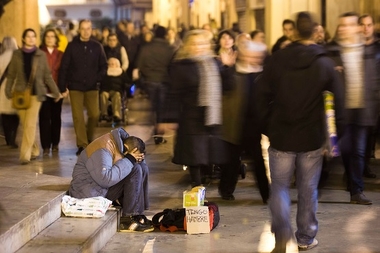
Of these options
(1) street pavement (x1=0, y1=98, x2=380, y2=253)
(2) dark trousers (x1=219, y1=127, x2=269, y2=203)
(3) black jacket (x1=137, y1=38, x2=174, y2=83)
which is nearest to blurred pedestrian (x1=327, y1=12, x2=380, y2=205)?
(1) street pavement (x1=0, y1=98, x2=380, y2=253)

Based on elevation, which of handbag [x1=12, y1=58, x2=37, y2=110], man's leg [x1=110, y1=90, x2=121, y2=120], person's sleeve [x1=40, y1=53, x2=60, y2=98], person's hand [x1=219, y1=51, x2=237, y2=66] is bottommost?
man's leg [x1=110, y1=90, x2=121, y2=120]

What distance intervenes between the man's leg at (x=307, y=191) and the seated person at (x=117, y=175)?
164cm

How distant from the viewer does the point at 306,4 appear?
20.1m

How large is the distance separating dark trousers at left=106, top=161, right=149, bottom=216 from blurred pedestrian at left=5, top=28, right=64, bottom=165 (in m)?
3.65

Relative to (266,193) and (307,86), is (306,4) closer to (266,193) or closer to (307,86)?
(266,193)

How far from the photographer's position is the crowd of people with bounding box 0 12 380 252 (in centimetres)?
811

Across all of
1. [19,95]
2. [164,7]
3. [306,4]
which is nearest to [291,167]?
[19,95]

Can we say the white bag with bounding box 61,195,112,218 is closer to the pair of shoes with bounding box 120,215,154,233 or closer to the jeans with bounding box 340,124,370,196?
the pair of shoes with bounding box 120,215,154,233

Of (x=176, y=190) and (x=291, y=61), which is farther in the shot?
(x=176, y=190)

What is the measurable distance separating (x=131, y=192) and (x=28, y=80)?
4029 mm

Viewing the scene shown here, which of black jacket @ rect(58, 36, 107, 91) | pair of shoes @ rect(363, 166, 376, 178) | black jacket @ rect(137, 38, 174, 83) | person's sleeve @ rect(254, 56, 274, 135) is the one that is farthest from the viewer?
black jacket @ rect(137, 38, 174, 83)

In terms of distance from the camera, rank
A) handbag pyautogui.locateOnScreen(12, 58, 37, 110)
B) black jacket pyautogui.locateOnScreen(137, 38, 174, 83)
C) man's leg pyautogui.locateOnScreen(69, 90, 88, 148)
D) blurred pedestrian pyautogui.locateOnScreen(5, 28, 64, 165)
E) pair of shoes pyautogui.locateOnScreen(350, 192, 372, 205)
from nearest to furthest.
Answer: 1. pair of shoes pyautogui.locateOnScreen(350, 192, 372, 205)
2. handbag pyautogui.locateOnScreen(12, 58, 37, 110)
3. blurred pedestrian pyautogui.locateOnScreen(5, 28, 64, 165)
4. man's leg pyautogui.locateOnScreen(69, 90, 88, 148)
5. black jacket pyautogui.locateOnScreen(137, 38, 174, 83)

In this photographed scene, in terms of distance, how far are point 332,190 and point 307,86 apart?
383cm

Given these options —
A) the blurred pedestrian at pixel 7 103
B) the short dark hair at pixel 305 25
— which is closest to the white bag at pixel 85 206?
the short dark hair at pixel 305 25
